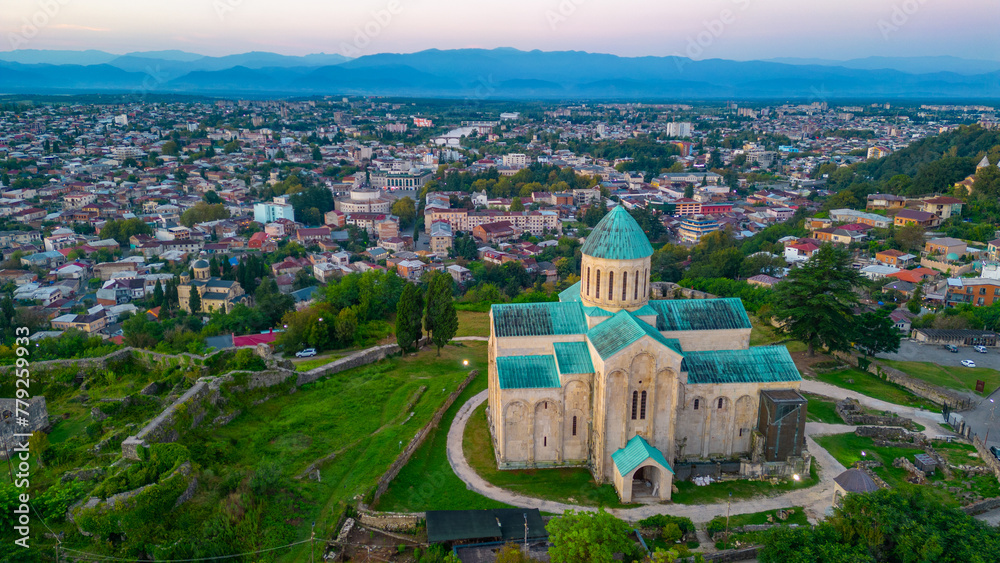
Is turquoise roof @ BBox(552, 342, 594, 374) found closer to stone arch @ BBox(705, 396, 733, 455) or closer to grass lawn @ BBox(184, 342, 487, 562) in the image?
stone arch @ BBox(705, 396, 733, 455)

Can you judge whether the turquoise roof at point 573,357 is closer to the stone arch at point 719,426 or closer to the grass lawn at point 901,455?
the stone arch at point 719,426

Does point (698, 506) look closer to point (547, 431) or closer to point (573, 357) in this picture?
point (547, 431)

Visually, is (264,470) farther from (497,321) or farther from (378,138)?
(378,138)

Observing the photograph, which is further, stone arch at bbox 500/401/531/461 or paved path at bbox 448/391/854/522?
stone arch at bbox 500/401/531/461

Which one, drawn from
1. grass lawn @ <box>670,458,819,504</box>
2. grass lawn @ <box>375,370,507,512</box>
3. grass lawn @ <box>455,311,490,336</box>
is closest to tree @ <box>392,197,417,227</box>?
grass lawn @ <box>455,311,490,336</box>

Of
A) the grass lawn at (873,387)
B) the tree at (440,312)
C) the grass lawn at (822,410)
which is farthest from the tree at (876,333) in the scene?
the tree at (440,312)

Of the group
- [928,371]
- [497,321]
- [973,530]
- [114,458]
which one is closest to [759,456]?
[973,530]

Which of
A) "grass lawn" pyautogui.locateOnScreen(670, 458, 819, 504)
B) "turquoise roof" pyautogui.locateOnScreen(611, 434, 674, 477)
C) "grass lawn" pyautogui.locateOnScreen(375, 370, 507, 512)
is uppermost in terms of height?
"turquoise roof" pyautogui.locateOnScreen(611, 434, 674, 477)
